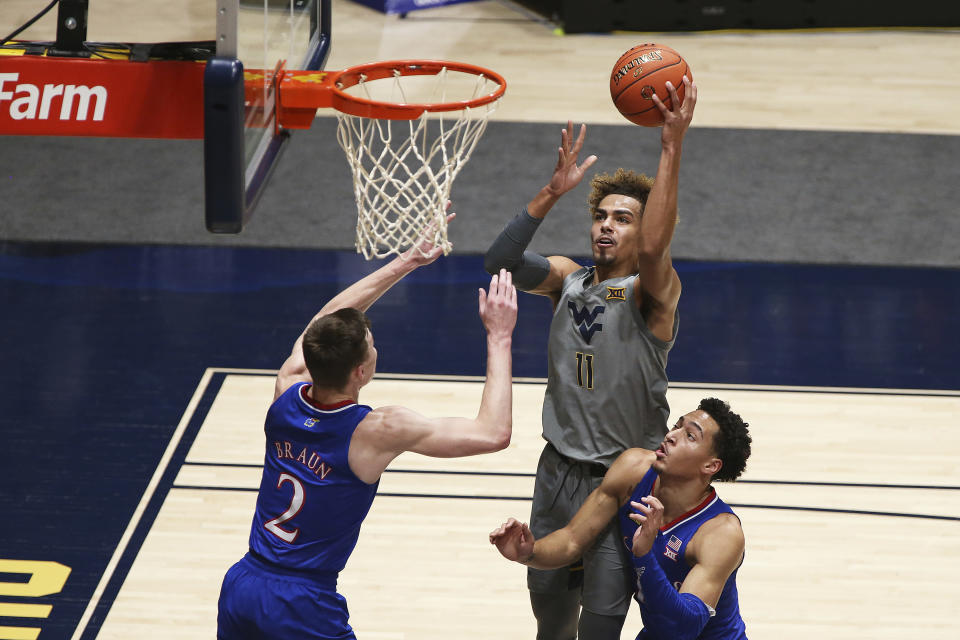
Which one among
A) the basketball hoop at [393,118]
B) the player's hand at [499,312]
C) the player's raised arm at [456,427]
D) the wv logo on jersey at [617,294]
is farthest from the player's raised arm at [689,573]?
the basketball hoop at [393,118]

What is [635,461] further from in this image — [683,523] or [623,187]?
[623,187]

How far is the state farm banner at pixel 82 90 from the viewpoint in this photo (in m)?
4.16

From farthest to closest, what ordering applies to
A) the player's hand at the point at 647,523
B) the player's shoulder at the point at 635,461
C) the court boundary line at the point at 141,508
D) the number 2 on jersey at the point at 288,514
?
the court boundary line at the point at 141,508 → the player's shoulder at the point at 635,461 → the number 2 on jersey at the point at 288,514 → the player's hand at the point at 647,523

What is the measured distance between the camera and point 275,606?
399cm

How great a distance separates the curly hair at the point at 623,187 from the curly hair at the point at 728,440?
827mm

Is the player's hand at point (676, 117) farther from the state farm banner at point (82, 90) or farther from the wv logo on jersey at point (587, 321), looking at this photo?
the state farm banner at point (82, 90)

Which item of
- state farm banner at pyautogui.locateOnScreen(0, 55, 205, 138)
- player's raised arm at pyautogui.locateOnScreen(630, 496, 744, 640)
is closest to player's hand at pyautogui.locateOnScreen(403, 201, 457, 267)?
state farm banner at pyautogui.locateOnScreen(0, 55, 205, 138)

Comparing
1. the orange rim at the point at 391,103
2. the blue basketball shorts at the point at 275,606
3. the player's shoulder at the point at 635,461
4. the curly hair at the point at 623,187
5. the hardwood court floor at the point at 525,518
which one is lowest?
Answer: the hardwood court floor at the point at 525,518

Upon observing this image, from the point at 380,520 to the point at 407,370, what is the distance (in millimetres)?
1579

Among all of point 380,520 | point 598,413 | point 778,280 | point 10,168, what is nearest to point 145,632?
point 380,520

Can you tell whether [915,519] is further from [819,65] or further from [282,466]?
[819,65]

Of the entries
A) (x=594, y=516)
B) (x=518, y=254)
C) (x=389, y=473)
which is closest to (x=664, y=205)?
(x=518, y=254)

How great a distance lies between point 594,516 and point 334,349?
3.74 ft

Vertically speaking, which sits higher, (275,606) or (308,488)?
(308,488)
